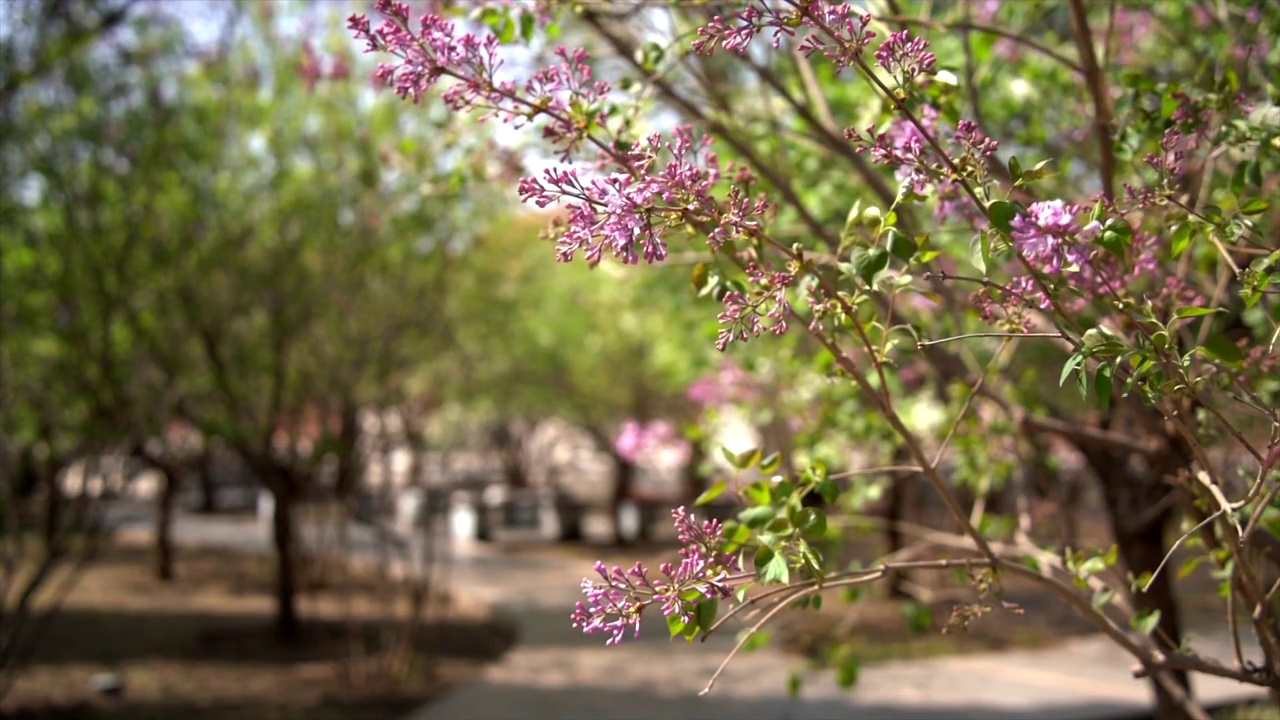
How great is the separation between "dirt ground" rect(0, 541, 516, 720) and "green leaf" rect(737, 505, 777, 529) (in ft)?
22.6

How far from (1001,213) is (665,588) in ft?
3.04

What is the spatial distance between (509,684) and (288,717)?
2092 millimetres

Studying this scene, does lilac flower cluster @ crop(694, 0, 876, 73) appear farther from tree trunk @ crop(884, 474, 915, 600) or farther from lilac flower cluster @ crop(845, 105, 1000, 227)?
tree trunk @ crop(884, 474, 915, 600)

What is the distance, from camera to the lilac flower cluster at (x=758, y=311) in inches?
85.0

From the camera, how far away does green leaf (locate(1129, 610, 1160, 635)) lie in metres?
2.90

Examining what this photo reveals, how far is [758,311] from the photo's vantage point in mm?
2229

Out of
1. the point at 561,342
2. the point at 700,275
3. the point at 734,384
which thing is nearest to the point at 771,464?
the point at 700,275

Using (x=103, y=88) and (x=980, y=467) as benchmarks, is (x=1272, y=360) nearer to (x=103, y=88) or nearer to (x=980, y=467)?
(x=980, y=467)

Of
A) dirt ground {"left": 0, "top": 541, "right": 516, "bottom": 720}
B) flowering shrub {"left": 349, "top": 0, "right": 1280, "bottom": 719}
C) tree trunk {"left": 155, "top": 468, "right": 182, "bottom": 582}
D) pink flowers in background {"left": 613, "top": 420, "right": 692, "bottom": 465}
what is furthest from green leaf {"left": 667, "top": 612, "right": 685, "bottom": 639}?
tree trunk {"left": 155, "top": 468, "right": 182, "bottom": 582}

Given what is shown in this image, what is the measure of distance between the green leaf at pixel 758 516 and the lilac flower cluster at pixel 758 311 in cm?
54

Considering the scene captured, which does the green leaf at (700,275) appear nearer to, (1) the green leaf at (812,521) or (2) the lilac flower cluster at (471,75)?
(2) the lilac flower cluster at (471,75)

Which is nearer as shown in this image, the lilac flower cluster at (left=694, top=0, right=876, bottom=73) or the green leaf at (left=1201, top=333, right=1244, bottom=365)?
the lilac flower cluster at (left=694, top=0, right=876, bottom=73)

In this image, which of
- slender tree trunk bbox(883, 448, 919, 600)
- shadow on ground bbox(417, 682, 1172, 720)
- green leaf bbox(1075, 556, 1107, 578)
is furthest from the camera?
slender tree trunk bbox(883, 448, 919, 600)

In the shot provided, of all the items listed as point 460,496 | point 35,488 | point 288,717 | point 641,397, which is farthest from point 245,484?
point 288,717
